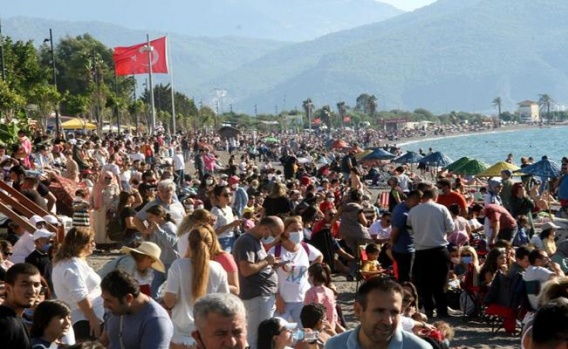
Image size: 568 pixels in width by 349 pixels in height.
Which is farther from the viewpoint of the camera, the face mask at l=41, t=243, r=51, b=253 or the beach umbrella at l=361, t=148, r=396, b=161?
the beach umbrella at l=361, t=148, r=396, b=161

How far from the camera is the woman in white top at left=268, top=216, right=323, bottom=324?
29.7 ft

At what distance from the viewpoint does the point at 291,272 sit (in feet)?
29.7

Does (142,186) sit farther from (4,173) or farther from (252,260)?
(252,260)

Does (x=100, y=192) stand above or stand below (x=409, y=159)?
above

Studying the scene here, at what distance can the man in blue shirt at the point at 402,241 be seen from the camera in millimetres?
11914

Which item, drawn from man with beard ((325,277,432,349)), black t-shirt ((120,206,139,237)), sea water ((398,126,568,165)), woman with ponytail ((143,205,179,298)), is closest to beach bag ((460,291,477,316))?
black t-shirt ((120,206,139,237))

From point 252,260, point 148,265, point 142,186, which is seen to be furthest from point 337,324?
point 142,186

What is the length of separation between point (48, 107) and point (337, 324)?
1553 inches

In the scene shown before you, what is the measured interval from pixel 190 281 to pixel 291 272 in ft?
7.41

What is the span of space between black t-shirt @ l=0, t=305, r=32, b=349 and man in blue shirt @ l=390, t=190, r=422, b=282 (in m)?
7.01

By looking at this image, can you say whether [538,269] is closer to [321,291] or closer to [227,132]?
[321,291]

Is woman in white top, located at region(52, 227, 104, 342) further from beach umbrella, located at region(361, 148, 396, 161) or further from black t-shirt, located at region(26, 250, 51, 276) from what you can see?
beach umbrella, located at region(361, 148, 396, 161)

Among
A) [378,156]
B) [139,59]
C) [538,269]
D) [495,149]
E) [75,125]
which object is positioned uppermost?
[139,59]

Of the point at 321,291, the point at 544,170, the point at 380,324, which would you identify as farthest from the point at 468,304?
the point at 544,170
